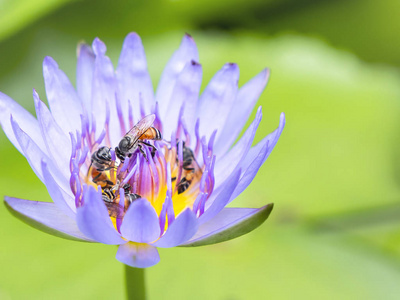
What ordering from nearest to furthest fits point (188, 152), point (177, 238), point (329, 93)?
1. point (177, 238)
2. point (188, 152)
3. point (329, 93)

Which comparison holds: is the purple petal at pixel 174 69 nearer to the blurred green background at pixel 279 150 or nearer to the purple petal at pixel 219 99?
the purple petal at pixel 219 99

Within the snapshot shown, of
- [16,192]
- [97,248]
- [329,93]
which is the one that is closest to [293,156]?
[329,93]

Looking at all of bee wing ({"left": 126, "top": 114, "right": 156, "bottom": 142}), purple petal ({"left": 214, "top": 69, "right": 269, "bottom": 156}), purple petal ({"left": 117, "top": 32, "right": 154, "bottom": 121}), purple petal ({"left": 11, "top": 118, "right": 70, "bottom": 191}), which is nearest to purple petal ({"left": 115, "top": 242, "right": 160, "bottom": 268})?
purple petal ({"left": 11, "top": 118, "right": 70, "bottom": 191})

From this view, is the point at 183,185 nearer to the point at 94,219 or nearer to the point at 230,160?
the point at 230,160

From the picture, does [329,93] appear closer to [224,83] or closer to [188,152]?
[224,83]

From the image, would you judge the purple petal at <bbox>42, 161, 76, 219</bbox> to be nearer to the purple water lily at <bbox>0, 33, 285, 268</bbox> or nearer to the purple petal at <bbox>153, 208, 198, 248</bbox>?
the purple water lily at <bbox>0, 33, 285, 268</bbox>

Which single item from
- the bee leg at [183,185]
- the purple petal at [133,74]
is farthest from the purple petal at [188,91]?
the bee leg at [183,185]

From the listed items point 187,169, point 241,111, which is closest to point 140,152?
point 187,169
